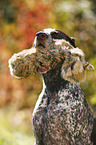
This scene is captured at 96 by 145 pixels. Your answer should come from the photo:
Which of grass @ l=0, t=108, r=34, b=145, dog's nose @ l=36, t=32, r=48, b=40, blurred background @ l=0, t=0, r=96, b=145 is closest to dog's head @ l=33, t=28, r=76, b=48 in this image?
dog's nose @ l=36, t=32, r=48, b=40

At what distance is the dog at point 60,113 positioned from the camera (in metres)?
2.51

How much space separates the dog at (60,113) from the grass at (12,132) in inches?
136

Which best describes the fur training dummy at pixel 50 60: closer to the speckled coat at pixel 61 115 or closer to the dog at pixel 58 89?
the dog at pixel 58 89

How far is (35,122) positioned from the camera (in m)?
2.73

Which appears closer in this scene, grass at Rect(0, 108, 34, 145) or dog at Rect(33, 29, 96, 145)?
dog at Rect(33, 29, 96, 145)

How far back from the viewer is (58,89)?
8.85 feet

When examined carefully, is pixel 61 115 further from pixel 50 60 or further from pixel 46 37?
pixel 46 37

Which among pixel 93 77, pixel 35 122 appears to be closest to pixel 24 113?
pixel 93 77

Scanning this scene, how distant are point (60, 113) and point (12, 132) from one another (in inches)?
239

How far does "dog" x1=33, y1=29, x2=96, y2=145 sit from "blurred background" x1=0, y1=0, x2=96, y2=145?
11.5 feet

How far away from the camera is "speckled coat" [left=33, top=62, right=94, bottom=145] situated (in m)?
2.51

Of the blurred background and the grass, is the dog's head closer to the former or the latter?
the blurred background

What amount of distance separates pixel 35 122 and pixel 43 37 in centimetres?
90

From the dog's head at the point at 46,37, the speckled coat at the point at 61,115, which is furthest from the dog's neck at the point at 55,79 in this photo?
the dog's head at the point at 46,37
